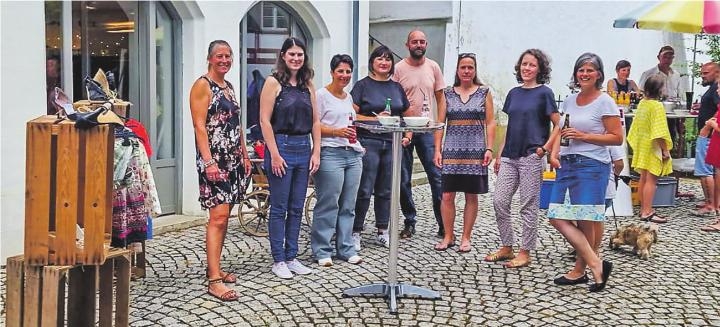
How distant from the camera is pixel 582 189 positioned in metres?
5.49

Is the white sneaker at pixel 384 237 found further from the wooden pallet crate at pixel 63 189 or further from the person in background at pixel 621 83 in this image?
the person in background at pixel 621 83

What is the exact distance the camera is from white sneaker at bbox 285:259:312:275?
5.89m

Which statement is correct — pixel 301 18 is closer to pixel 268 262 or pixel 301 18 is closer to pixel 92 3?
pixel 92 3

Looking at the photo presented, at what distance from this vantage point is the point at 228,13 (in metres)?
8.04

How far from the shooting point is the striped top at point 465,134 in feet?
21.1

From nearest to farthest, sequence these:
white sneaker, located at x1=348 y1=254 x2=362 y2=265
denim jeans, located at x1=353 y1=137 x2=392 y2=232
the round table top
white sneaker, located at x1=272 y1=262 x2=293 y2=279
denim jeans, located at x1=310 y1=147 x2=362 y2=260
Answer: the round table top
white sneaker, located at x1=272 y1=262 x2=293 y2=279
denim jeans, located at x1=310 y1=147 x2=362 y2=260
white sneaker, located at x1=348 y1=254 x2=362 y2=265
denim jeans, located at x1=353 y1=137 x2=392 y2=232

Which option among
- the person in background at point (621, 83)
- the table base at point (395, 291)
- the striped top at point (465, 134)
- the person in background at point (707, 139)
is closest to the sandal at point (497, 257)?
the striped top at point (465, 134)

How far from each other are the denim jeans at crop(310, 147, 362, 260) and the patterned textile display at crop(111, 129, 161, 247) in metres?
1.25

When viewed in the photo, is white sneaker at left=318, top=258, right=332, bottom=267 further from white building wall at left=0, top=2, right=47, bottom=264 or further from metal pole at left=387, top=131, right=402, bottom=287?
white building wall at left=0, top=2, right=47, bottom=264

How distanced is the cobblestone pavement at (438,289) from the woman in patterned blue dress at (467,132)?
64 cm

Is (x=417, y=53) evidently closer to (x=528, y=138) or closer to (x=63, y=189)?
(x=528, y=138)

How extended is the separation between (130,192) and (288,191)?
3.55 ft

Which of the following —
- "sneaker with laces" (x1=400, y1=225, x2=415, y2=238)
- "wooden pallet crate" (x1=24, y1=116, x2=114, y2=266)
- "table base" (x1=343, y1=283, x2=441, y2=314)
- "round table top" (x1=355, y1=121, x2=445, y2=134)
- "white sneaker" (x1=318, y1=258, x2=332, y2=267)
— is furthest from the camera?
"sneaker with laces" (x1=400, y1=225, x2=415, y2=238)

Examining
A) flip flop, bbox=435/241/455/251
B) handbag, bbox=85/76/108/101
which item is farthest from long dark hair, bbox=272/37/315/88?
flip flop, bbox=435/241/455/251
